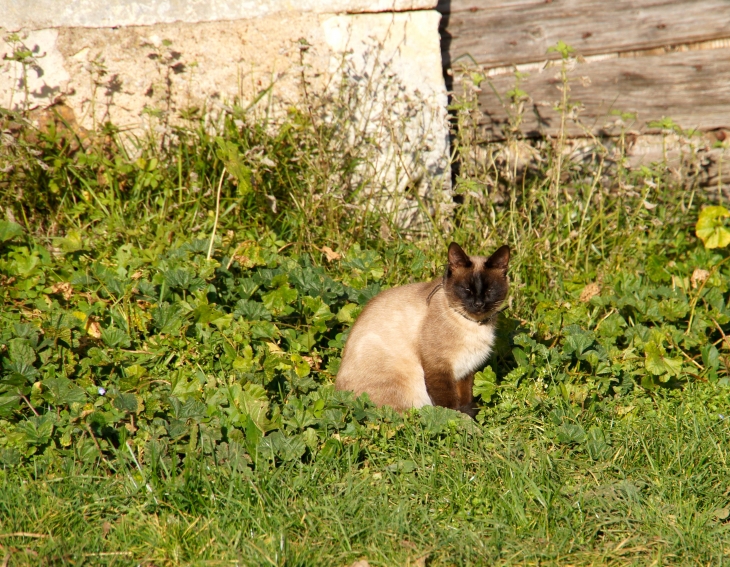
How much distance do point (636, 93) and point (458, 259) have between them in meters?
2.95

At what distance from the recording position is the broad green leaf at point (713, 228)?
5.22 m

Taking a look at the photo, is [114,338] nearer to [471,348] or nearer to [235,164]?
[235,164]

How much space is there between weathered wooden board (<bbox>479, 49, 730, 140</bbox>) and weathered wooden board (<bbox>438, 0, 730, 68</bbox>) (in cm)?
14

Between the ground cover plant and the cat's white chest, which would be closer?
the ground cover plant

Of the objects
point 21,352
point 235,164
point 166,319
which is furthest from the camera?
point 235,164

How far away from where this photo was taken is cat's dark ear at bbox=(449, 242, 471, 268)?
3857 millimetres

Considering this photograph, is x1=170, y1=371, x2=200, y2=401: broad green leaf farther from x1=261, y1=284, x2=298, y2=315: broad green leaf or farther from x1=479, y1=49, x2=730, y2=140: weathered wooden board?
x1=479, y1=49, x2=730, y2=140: weathered wooden board

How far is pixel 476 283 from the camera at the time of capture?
3.75m

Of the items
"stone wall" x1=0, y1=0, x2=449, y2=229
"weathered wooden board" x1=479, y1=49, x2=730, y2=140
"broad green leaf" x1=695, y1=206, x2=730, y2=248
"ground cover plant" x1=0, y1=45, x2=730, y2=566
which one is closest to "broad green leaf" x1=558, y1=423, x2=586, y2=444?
"ground cover plant" x1=0, y1=45, x2=730, y2=566

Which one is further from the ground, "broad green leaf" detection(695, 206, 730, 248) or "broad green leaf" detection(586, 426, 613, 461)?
"broad green leaf" detection(695, 206, 730, 248)

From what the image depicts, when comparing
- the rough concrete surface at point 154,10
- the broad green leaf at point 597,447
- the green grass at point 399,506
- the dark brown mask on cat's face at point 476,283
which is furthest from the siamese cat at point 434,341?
the rough concrete surface at point 154,10

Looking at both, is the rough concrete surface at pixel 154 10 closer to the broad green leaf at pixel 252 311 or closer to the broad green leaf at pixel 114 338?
the broad green leaf at pixel 252 311

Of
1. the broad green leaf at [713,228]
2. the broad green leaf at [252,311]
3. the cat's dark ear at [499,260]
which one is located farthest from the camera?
the broad green leaf at [713,228]

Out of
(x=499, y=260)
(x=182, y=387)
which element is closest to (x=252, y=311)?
(x=182, y=387)
